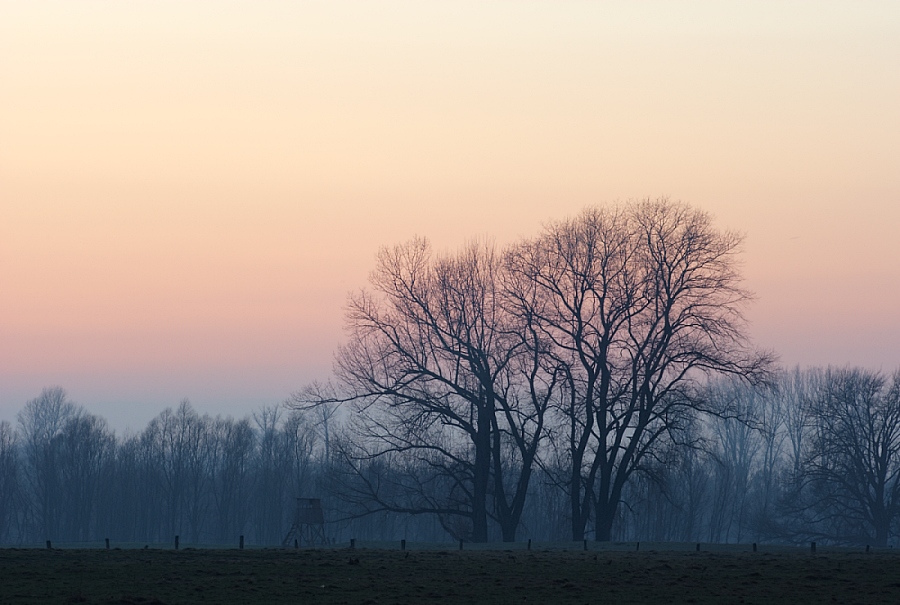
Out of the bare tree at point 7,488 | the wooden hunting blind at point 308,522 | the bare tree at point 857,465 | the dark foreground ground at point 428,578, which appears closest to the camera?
the dark foreground ground at point 428,578

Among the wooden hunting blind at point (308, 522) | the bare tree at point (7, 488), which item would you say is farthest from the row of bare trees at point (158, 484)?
the wooden hunting blind at point (308, 522)

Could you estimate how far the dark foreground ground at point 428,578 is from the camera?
78.7ft

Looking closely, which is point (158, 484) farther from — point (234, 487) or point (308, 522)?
point (308, 522)

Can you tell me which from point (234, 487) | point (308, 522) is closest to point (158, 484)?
point (234, 487)

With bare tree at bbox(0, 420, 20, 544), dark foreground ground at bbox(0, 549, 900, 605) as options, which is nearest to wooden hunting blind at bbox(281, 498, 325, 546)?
dark foreground ground at bbox(0, 549, 900, 605)

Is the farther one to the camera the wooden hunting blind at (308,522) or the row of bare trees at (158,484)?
the row of bare trees at (158,484)

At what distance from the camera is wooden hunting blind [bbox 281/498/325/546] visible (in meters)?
55.2

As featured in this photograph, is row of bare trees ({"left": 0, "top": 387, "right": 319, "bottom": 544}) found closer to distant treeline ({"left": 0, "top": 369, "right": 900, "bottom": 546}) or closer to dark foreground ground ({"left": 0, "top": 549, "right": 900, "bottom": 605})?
distant treeline ({"left": 0, "top": 369, "right": 900, "bottom": 546})

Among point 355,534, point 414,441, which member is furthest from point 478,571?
point 355,534

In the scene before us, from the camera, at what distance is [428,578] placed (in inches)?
1118

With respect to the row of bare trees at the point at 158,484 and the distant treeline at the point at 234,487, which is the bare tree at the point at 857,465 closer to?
the distant treeline at the point at 234,487

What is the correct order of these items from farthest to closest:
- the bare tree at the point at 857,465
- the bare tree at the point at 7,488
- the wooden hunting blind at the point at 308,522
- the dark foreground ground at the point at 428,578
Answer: the bare tree at the point at 7,488 < the bare tree at the point at 857,465 < the wooden hunting blind at the point at 308,522 < the dark foreground ground at the point at 428,578

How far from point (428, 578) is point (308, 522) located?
1069 inches

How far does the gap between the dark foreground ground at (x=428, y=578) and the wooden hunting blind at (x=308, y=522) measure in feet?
59.6
